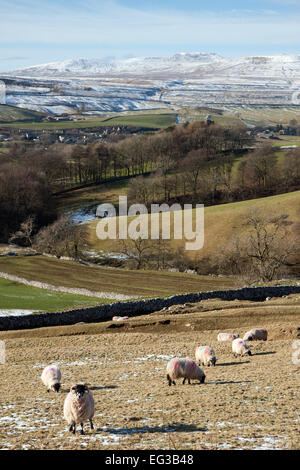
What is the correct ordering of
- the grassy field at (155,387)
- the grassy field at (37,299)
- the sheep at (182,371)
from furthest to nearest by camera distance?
the grassy field at (37,299), the sheep at (182,371), the grassy field at (155,387)

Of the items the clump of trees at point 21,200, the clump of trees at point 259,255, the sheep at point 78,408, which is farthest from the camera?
the clump of trees at point 21,200

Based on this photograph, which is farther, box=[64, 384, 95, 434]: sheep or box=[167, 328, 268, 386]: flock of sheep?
box=[167, 328, 268, 386]: flock of sheep

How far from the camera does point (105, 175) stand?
153125mm

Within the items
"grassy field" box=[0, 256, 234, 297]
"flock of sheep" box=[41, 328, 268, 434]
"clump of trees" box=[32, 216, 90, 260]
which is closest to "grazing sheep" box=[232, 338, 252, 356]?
"flock of sheep" box=[41, 328, 268, 434]

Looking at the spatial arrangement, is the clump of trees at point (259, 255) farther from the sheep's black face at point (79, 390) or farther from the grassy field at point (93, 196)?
the grassy field at point (93, 196)

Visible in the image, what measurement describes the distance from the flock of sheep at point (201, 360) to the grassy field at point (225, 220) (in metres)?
53.8

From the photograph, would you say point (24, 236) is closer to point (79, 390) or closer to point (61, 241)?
point (61, 241)

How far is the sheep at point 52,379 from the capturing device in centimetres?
2077

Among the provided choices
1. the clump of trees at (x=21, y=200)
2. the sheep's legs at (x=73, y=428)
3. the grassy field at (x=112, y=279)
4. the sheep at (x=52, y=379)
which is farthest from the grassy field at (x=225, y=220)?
the sheep's legs at (x=73, y=428)

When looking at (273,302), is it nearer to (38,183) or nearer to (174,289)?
(174,289)

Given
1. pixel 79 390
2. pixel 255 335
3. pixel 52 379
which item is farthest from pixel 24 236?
pixel 79 390

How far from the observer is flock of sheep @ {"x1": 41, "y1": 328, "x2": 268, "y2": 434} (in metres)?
15.0

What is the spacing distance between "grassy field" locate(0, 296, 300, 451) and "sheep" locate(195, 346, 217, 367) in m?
0.39

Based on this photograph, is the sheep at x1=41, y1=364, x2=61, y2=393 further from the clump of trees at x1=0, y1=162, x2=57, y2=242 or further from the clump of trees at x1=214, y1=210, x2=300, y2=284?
the clump of trees at x1=0, y1=162, x2=57, y2=242
